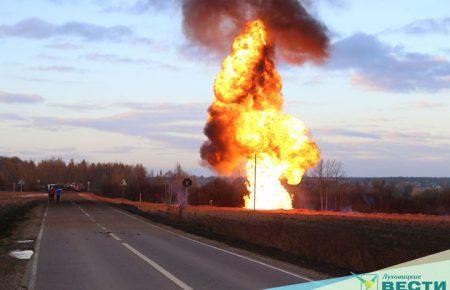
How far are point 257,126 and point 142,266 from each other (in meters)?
44.0

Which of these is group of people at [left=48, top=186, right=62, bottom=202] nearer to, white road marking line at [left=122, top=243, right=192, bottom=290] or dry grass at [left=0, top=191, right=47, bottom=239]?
dry grass at [left=0, top=191, right=47, bottom=239]

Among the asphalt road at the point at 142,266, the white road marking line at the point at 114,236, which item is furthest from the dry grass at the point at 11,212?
the asphalt road at the point at 142,266

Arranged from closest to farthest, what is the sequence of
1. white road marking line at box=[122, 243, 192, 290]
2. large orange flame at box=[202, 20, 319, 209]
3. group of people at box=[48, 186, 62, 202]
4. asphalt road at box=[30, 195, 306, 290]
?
1. white road marking line at box=[122, 243, 192, 290]
2. asphalt road at box=[30, 195, 306, 290]
3. large orange flame at box=[202, 20, 319, 209]
4. group of people at box=[48, 186, 62, 202]

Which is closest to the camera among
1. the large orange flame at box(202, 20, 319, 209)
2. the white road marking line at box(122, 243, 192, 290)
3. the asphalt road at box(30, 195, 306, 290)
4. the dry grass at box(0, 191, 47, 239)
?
the white road marking line at box(122, 243, 192, 290)

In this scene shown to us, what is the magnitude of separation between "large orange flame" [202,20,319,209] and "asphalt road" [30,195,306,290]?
35164mm

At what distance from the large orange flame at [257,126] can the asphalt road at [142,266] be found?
35.2m

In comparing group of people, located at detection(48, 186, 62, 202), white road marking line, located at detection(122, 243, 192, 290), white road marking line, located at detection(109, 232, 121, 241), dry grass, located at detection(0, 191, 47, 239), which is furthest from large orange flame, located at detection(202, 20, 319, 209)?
white road marking line, located at detection(122, 243, 192, 290)

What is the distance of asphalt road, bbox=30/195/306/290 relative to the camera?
1191 cm

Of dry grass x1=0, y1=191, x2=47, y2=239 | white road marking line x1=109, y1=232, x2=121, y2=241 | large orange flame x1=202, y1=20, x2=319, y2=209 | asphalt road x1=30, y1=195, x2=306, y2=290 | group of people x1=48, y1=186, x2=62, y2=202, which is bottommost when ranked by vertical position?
asphalt road x1=30, y1=195, x2=306, y2=290

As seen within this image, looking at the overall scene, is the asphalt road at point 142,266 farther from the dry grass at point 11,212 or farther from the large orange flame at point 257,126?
the large orange flame at point 257,126

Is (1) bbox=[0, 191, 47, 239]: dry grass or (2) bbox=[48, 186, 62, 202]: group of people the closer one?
(1) bbox=[0, 191, 47, 239]: dry grass

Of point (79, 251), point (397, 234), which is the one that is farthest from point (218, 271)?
point (397, 234)

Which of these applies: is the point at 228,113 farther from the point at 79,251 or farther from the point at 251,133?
the point at 79,251

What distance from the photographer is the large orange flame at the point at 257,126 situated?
55.2 m
